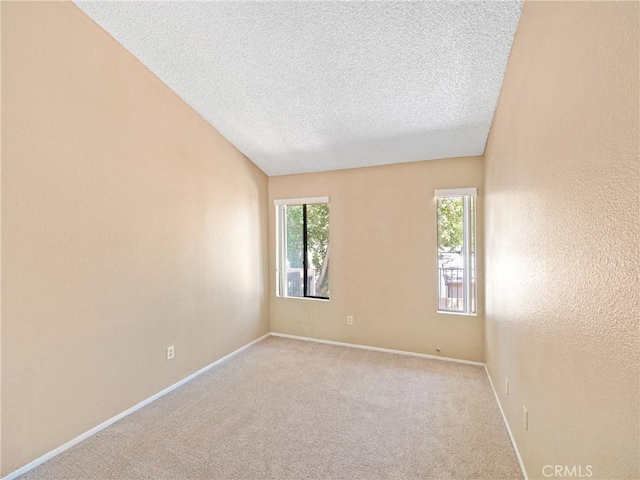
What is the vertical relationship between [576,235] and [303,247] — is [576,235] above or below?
above

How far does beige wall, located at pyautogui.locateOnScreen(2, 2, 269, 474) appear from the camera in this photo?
1696 mm

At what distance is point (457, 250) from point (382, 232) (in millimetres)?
851

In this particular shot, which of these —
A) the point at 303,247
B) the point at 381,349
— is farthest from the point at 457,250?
the point at 303,247

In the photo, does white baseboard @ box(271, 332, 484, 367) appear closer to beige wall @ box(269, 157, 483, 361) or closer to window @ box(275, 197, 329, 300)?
beige wall @ box(269, 157, 483, 361)

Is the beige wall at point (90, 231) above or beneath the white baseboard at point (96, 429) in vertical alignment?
above

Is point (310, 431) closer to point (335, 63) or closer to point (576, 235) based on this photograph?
point (576, 235)

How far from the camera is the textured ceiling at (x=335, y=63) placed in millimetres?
1751

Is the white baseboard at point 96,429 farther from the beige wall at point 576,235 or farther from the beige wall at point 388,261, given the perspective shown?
the beige wall at point 576,235

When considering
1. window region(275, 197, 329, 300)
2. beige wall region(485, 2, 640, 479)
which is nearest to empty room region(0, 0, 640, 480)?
beige wall region(485, 2, 640, 479)

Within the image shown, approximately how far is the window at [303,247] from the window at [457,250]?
139cm

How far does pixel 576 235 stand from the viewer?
96 centimetres

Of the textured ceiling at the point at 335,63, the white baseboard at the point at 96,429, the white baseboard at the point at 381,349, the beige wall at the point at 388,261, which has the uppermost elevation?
the textured ceiling at the point at 335,63

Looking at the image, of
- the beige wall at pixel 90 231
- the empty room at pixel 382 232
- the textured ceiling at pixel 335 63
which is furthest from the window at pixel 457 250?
the beige wall at pixel 90 231

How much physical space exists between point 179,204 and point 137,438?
1.85 meters
